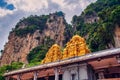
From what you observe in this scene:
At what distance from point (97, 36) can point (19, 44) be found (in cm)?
3426

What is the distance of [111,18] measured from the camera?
3884cm

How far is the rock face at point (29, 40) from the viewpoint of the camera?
67750 millimetres

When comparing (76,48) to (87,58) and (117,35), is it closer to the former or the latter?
(117,35)

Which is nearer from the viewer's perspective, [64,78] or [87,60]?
[87,60]

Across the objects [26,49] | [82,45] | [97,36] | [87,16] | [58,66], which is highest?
[87,16]

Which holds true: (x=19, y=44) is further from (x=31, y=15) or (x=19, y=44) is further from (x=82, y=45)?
(x=82, y=45)

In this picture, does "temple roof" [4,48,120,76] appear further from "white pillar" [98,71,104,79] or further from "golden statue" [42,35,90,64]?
"golden statue" [42,35,90,64]

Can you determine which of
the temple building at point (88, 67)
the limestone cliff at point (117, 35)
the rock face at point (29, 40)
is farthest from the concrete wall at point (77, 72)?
the rock face at point (29, 40)

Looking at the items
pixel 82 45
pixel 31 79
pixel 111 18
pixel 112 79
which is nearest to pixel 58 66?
pixel 112 79

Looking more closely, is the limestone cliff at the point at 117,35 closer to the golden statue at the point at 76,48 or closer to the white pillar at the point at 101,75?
the golden statue at the point at 76,48

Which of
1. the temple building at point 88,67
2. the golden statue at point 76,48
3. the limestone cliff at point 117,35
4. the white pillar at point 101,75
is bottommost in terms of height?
the white pillar at point 101,75

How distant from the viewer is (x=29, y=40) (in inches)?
2726

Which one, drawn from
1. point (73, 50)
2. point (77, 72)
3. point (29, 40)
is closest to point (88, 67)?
point (77, 72)

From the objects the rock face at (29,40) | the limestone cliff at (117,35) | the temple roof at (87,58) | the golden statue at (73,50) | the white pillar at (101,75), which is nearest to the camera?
the temple roof at (87,58)
